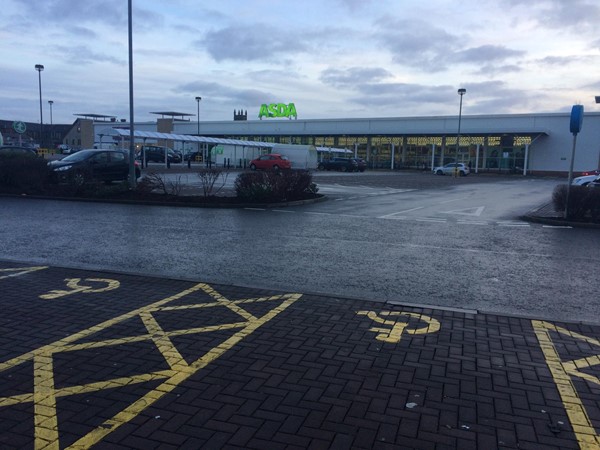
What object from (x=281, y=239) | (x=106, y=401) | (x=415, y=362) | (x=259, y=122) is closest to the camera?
(x=106, y=401)

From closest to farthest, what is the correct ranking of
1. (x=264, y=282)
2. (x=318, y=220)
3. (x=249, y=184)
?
(x=264, y=282) → (x=318, y=220) → (x=249, y=184)

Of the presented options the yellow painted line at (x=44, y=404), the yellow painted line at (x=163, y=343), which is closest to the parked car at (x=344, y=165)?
the yellow painted line at (x=163, y=343)

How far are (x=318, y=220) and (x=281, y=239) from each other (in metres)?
3.41

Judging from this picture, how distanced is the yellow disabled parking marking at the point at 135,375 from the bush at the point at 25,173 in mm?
15465

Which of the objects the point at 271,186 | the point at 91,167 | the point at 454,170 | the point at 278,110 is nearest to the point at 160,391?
the point at 271,186

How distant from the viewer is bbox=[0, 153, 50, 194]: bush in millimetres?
19375

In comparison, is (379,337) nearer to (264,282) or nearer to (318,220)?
(264,282)

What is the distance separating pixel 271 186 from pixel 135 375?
1369cm

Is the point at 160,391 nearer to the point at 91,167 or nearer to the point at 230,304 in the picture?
the point at 230,304

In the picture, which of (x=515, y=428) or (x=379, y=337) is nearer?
(x=515, y=428)

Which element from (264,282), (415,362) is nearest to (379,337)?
(415,362)

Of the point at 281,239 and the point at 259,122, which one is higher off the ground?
the point at 259,122

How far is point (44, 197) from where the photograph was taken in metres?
18.8

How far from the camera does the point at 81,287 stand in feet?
22.6
